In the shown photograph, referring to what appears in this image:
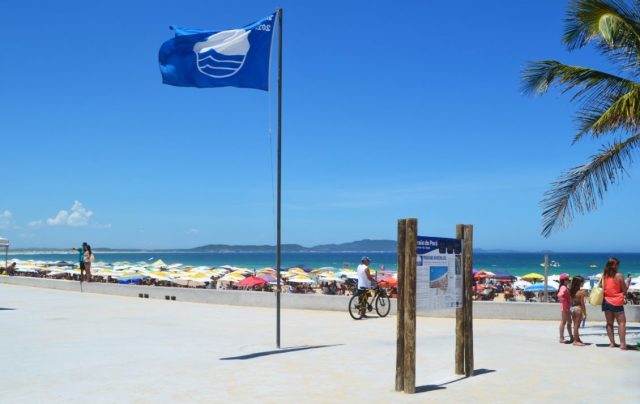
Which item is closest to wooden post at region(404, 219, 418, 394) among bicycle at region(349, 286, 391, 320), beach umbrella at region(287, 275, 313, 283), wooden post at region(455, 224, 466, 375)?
wooden post at region(455, 224, 466, 375)

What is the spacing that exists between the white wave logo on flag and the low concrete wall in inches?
304

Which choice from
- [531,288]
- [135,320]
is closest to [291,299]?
[135,320]

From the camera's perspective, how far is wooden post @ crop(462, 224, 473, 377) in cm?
838

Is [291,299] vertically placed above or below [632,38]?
below

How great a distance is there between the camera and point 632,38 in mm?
11617

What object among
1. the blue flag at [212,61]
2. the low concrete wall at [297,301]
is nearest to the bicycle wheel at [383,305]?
the low concrete wall at [297,301]

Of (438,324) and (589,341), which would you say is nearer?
(589,341)

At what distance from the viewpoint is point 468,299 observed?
8633 mm

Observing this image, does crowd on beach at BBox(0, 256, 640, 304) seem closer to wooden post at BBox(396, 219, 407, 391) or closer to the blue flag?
the blue flag

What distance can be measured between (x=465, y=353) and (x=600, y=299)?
12.4ft

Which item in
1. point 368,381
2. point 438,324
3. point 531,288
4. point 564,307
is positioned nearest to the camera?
point 368,381

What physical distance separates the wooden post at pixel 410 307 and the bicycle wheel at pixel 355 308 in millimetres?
7366

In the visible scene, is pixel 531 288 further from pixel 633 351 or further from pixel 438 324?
pixel 633 351

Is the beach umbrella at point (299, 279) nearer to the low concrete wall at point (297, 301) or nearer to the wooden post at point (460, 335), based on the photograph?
the low concrete wall at point (297, 301)
